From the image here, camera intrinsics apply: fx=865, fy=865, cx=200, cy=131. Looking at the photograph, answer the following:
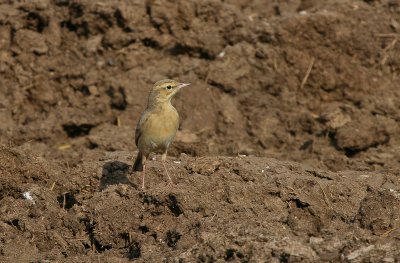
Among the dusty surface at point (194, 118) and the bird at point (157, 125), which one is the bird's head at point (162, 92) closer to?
the bird at point (157, 125)

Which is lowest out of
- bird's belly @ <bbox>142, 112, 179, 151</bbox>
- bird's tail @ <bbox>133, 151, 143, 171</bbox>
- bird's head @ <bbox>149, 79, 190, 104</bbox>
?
bird's tail @ <bbox>133, 151, 143, 171</bbox>

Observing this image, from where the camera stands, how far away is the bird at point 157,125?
9.62 meters

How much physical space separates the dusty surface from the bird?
10.4 inches

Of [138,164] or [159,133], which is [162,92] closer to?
[159,133]

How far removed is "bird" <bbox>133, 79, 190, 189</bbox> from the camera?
31.6ft

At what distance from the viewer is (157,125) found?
9.62 metres

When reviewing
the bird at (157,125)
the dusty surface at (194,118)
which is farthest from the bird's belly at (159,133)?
the dusty surface at (194,118)

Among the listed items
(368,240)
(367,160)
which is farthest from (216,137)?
(368,240)

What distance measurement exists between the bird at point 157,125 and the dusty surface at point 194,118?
0.26m

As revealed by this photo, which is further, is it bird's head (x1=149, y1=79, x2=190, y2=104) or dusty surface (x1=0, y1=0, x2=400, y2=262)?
bird's head (x1=149, y1=79, x2=190, y2=104)

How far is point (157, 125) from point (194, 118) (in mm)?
2565

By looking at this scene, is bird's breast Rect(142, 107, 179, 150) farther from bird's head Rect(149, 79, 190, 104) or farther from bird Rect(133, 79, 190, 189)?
bird's head Rect(149, 79, 190, 104)

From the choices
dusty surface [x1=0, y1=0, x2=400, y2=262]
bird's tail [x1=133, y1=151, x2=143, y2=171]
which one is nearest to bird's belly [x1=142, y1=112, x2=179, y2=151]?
bird's tail [x1=133, y1=151, x2=143, y2=171]

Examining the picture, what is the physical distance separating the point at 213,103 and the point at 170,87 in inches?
102
